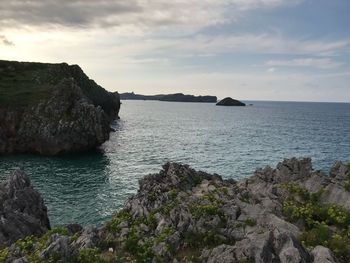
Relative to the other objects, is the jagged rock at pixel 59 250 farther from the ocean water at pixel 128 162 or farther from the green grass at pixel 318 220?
the ocean water at pixel 128 162

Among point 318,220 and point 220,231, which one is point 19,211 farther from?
point 318,220

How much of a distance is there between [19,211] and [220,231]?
21593 millimetres

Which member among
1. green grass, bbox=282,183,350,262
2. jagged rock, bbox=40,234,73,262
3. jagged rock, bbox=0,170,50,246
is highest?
green grass, bbox=282,183,350,262

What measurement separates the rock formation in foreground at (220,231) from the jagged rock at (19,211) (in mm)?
4887

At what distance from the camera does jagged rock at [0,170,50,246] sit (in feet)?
108

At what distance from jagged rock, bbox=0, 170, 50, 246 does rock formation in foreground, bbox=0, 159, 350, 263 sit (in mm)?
4887

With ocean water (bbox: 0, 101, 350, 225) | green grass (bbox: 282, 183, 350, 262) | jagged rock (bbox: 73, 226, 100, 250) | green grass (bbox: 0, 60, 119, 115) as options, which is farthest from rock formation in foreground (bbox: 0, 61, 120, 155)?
green grass (bbox: 282, 183, 350, 262)

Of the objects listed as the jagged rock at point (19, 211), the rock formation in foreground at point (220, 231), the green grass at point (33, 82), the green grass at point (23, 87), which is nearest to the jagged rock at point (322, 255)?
the rock formation in foreground at point (220, 231)

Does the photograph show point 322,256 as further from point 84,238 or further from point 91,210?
point 91,210

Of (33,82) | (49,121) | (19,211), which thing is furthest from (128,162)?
(33,82)

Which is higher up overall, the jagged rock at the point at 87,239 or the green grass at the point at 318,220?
the green grass at the point at 318,220

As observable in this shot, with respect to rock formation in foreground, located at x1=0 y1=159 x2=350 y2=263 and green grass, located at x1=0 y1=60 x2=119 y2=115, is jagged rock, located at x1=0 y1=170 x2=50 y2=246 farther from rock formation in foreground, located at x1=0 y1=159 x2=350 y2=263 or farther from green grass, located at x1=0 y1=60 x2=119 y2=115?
green grass, located at x1=0 y1=60 x2=119 y2=115

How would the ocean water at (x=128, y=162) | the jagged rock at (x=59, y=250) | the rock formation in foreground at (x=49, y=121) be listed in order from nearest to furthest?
the jagged rock at (x=59, y=250)
the ocean water at (x=128, y=162)
the rock formation in foreground at (x=49, y=121)

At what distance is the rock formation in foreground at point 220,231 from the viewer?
882 inches
